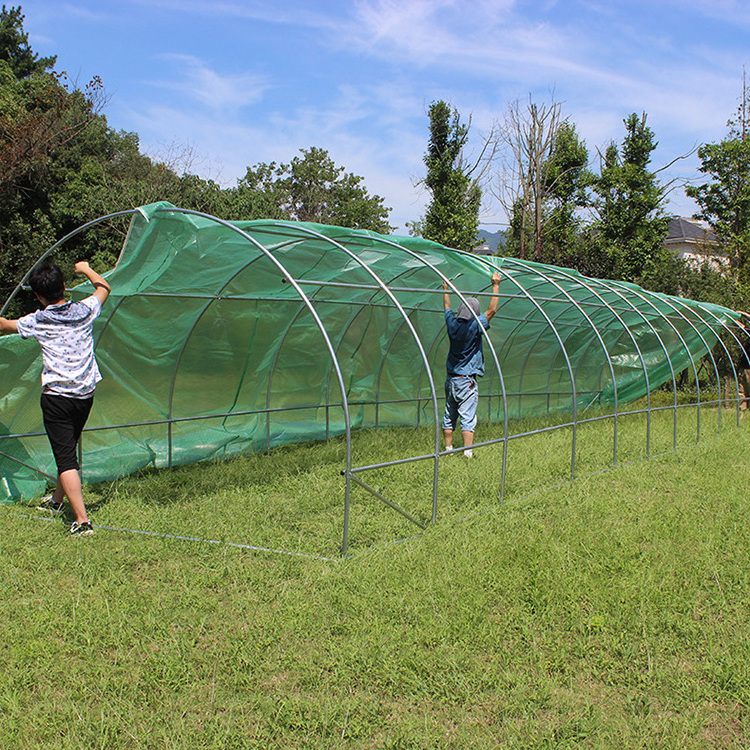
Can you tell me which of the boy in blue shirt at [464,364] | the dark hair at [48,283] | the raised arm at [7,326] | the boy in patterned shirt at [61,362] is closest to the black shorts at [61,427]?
the boy in patterned shirt at [61,362]

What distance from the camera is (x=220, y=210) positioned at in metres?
22.9

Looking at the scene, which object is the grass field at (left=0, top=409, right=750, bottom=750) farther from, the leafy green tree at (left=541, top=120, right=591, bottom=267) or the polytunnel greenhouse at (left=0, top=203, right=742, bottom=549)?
the leafy green tree at (left=541, top=120, right=591, bottom=267)

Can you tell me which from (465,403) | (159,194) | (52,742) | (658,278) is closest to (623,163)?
(658,278)

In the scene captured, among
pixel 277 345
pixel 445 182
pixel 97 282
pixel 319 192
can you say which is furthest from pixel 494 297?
pixel 319 192

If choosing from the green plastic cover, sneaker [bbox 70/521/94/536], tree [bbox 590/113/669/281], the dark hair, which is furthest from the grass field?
tree [bbox 590/113/669/281]

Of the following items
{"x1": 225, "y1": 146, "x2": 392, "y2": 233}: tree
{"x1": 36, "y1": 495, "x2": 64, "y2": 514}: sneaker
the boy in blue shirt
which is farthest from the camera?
{"x1": 225, "y1": 146, "x2": 392, "y2": 233}: tree

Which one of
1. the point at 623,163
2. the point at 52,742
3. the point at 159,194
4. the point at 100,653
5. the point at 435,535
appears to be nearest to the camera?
the point at 52,742

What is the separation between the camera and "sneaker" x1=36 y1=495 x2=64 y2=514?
573 cm

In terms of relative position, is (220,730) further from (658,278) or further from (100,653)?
(658,278)

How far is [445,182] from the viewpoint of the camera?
24.6 meters

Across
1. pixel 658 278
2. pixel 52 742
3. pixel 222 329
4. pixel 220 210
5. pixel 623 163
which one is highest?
pixel 623 163

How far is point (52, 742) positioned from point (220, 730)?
67cm

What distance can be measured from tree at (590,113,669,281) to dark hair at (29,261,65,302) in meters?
21.8

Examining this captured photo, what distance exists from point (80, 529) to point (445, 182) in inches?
848
